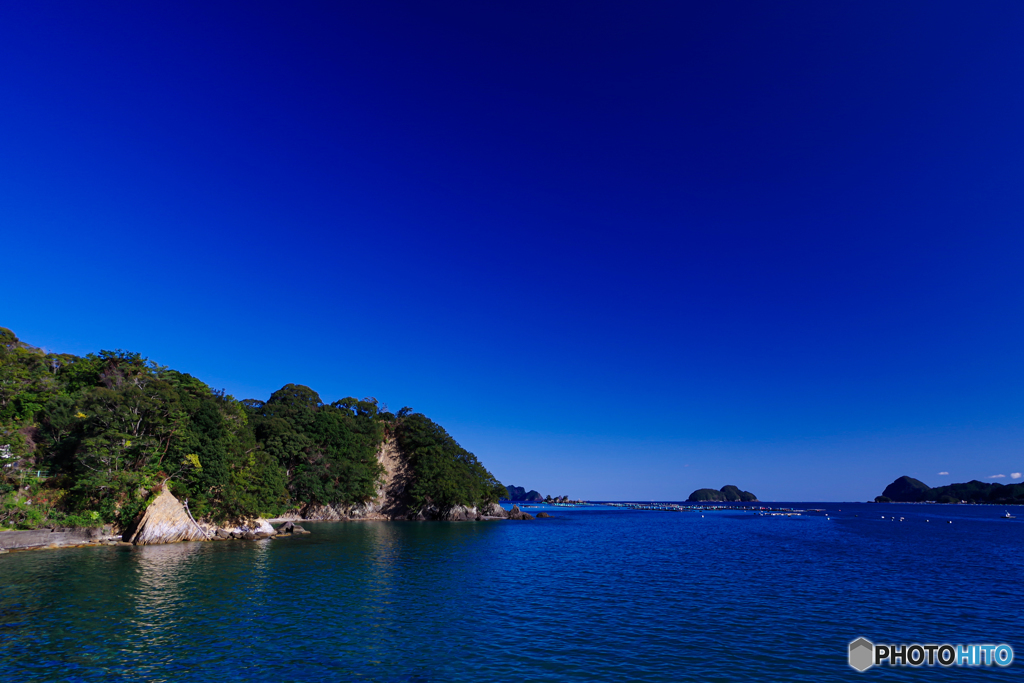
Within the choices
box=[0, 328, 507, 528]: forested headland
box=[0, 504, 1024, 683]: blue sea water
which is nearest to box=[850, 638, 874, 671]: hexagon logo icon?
box=[0, 504, 1024, 683]: blue sea water

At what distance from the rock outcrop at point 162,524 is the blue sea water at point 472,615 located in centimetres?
437

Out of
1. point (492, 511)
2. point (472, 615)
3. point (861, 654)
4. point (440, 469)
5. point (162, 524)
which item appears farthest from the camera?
point (492, 511)

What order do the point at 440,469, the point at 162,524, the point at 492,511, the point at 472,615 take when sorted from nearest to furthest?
the point at 472,615
the point at 162,524
the point at 440,469
the point at 492,511

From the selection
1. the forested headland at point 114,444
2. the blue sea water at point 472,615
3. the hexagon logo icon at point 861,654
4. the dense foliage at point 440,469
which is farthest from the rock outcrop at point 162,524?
the hexagon logo icon at point 861,654

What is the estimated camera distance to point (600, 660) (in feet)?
67.4

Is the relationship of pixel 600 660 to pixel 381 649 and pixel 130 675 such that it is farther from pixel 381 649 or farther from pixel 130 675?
pixel 130 675

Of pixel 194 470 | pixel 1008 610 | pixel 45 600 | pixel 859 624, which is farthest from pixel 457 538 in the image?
pixel 1008 610

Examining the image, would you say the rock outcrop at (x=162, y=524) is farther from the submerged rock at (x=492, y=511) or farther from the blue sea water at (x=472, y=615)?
the submerged rock at (x=492, y=511)

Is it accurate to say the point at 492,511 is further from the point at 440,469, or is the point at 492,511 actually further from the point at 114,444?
the point at 114,444

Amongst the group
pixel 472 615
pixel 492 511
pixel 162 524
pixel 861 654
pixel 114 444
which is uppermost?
pixel 114 444

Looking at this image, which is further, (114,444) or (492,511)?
(492,511)

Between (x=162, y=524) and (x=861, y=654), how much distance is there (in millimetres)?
64010

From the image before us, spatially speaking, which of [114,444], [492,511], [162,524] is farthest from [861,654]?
[492,511]

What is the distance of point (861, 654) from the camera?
21.4m
